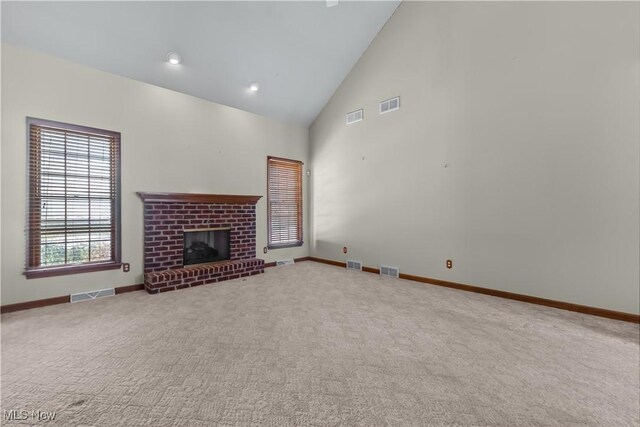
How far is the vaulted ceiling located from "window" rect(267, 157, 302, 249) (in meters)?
1.09

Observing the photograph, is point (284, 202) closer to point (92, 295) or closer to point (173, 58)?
point (173, 58)

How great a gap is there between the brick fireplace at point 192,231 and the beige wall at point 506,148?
6.66 feet

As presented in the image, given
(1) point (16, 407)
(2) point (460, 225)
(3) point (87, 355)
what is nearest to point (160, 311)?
(3) point (87, 355)

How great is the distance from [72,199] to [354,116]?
4.44m

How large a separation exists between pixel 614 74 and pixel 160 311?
5346mm

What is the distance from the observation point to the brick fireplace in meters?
3.71

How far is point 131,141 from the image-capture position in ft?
11.9

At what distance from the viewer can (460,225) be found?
368 cm

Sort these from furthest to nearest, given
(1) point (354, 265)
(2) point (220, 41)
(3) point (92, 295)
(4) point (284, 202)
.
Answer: (4) point (284, 202) < (1) point (354, 265) < (2) point (220, 41) < (3) point (92, 295)

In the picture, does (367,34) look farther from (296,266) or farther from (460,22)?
(296,266)

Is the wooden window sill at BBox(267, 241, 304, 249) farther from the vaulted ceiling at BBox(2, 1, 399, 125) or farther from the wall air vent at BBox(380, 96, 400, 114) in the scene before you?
the wall air vent at BBox(380, 96, 400, 114)

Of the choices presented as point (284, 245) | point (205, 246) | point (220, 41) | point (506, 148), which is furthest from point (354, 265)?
point (220, 41)

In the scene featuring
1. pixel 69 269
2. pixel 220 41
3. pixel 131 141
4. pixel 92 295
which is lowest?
pixel 92 295

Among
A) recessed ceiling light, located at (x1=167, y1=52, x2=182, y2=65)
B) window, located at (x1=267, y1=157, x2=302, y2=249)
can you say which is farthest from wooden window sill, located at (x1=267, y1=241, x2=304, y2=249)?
recessed ceiling light, located at (x1=167, y1=52, x2=182, y2=65)
